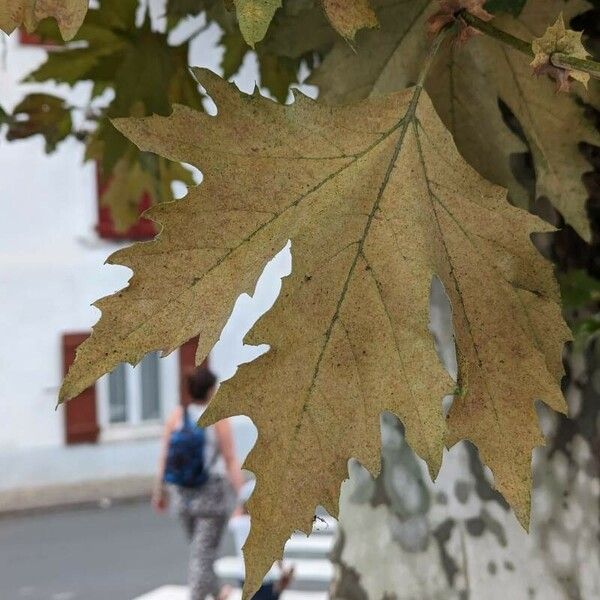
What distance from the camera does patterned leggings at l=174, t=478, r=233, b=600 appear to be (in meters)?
3.28

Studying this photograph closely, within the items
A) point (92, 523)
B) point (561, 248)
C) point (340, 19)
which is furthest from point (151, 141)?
point (92, 523)

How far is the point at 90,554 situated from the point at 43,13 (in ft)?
17.9

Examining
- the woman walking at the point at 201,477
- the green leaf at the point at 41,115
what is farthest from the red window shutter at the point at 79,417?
the green leaf at the point at 41,115

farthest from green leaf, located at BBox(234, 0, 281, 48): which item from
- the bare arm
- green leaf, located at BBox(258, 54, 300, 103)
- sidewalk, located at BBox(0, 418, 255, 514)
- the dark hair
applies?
sidewalk, located at BBox(0, 418, 255, 514)

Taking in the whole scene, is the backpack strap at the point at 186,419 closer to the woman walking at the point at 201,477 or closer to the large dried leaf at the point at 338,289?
the woman walking at the point at 201,477

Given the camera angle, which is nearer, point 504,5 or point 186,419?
point 504,5

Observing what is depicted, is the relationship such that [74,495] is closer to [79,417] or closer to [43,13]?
[79,417]

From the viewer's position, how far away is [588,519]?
75cm

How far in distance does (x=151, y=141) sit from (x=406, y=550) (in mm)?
491

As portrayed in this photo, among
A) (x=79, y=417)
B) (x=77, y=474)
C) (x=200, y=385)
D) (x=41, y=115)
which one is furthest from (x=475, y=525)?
(x=77, y=474)

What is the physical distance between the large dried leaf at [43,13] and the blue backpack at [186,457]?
2860mm

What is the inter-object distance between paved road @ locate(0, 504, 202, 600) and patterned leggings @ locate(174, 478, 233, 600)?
1.48 meters

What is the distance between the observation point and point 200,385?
3107 mm

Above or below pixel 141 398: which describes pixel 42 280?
above
